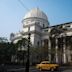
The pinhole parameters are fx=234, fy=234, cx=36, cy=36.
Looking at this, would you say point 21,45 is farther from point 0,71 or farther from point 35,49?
point 0,71

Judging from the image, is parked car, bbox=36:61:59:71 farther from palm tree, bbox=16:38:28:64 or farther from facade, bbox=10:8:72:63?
facade, bbox=10:8:72:63

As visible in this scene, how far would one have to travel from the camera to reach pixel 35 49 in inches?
2357

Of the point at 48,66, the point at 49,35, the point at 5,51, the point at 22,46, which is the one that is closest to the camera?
the point at 48,66

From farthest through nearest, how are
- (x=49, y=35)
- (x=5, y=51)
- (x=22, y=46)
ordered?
(x=49, y=35) < (x=22, y=46) < (x=5, y=51)

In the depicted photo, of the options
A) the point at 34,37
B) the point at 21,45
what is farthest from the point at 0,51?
the point at 34,37

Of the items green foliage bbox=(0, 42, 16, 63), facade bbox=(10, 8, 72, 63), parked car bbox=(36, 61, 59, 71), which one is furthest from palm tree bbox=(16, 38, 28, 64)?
parked car bbox=(36, 61, 59, 71)

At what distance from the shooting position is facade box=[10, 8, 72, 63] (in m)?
61.0

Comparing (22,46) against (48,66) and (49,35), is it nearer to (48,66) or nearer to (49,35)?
(49,35)

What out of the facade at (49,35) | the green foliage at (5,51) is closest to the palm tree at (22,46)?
the green foliage at (5,51)

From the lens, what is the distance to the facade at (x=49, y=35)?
200 ft

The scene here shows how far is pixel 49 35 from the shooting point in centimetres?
6556

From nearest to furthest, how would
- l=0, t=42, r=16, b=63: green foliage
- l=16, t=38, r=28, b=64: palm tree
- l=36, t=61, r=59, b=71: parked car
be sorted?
l=36, t=61, r=59, b=71: parked car < l=0, t=42, r=16, b=63: green foliage < l=16, t=38, r=28, b=64: palm tree

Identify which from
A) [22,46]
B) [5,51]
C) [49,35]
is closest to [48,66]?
[5,51]

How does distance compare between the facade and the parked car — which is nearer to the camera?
the parked car
